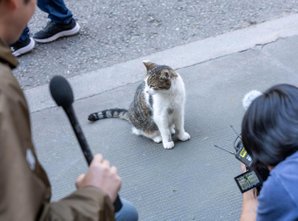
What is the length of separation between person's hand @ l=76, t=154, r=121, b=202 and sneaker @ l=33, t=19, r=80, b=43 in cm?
339

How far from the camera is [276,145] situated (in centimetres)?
160

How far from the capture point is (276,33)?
4.12m

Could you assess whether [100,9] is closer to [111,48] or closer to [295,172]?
[111,48]

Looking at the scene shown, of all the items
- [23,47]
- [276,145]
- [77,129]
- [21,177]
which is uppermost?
[21,177]

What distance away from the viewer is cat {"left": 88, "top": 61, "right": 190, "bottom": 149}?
2.96 metres

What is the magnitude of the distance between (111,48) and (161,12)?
729mm

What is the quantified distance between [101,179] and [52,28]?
3468 mm

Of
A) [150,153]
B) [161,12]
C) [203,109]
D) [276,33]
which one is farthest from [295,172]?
[161,12]

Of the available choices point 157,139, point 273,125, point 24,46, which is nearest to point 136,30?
point 24,46

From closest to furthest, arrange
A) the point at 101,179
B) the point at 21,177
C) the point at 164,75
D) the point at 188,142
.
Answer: the point at 21,177 < the point at 101,179 < the point at 164,75 < the point at 188,142

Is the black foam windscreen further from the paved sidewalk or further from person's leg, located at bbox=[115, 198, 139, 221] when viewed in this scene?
the paved sidewalk

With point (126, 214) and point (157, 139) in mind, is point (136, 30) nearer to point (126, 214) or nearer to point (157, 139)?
point (157, 139)

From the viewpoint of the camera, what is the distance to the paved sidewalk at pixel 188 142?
277cm

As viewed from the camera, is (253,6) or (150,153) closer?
(150,153)
